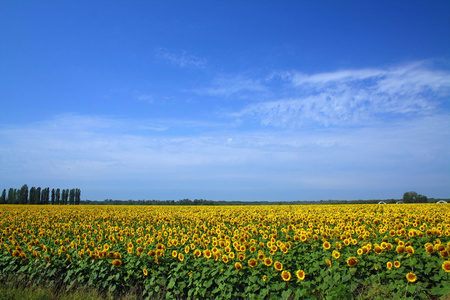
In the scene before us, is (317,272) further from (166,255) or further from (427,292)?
(166,255)

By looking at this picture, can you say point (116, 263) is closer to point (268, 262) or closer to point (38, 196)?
point (268, 262)

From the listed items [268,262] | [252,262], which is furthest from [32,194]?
[268,262]

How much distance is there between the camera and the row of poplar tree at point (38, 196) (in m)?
76.1

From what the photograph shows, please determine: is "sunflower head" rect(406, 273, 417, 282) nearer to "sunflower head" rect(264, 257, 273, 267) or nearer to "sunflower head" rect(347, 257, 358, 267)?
"sunflower head" rect(347, 257, 358, 267)

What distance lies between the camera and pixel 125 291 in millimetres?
7121

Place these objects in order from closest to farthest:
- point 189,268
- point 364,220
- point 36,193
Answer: point 189,268
point 364,220
point 36,193

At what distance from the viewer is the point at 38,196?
261 feet

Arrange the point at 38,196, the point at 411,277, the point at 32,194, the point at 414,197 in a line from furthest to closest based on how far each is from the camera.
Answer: the point at 38,196 < the point at 32,194 < the point at 414,197 < the point at 411,277

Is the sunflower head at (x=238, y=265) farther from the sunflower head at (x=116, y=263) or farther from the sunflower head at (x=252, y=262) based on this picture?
the sunflower head at (x=116, y=263)

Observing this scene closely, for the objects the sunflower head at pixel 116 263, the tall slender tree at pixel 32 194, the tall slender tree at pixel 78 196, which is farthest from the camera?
the tall slender tree at pixel 78 196

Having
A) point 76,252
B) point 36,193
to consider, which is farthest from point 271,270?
point 36,193

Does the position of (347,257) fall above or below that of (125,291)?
above

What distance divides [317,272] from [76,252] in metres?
6.44

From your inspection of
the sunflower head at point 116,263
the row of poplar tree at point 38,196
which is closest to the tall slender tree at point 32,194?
the row of poplar tree at point 38,196
